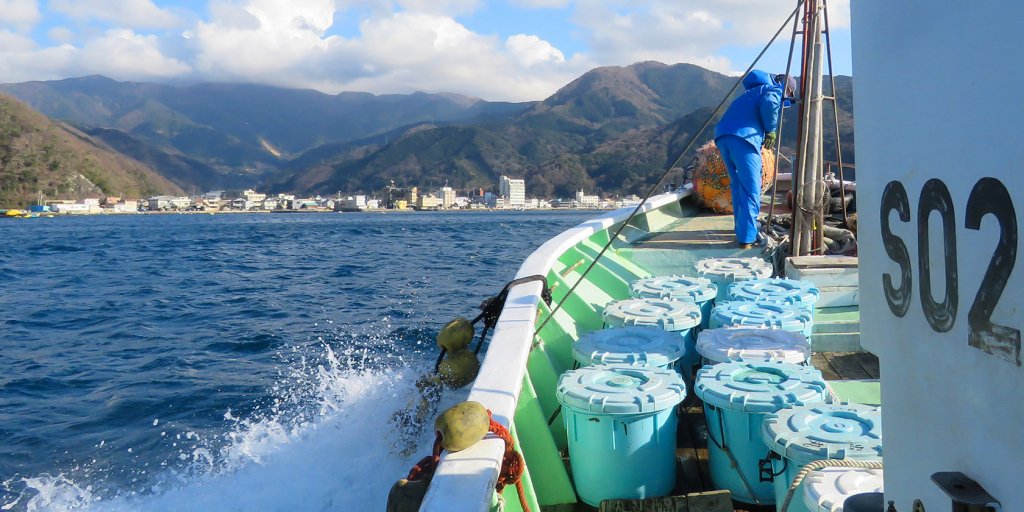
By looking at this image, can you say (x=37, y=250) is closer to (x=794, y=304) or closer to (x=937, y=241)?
(x=794, y=304)

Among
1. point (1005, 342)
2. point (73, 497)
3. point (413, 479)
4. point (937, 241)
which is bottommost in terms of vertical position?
point (73, 497)

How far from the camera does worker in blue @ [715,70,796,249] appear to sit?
697 centimetres

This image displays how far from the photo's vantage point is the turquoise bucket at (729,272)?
5.24 m

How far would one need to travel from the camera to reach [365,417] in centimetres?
595

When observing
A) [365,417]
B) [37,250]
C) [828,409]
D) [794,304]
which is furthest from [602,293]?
[37,250]

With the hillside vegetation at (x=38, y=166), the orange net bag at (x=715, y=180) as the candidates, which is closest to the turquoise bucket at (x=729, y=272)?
the orange net bag at (x=715, y=180)

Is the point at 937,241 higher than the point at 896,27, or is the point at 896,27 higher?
the point at 896,27

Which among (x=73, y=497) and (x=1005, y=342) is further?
(x=73, y=497)

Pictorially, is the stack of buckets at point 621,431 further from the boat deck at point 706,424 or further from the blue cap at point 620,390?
the boat deck at point 706,424

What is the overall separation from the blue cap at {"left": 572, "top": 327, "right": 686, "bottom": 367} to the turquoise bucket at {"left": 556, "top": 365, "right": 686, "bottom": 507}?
0.37 metres

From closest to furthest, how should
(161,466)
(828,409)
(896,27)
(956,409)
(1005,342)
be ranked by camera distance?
(1005,342)
(956,409)
(896,27)
(828,409)
(161,466)

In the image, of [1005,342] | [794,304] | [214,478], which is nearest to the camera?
[1005,342]

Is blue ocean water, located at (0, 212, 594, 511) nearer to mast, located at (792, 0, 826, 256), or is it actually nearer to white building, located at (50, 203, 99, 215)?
mast, located at (792, 0, 826, 256)

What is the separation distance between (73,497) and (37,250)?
30057 millimetres
